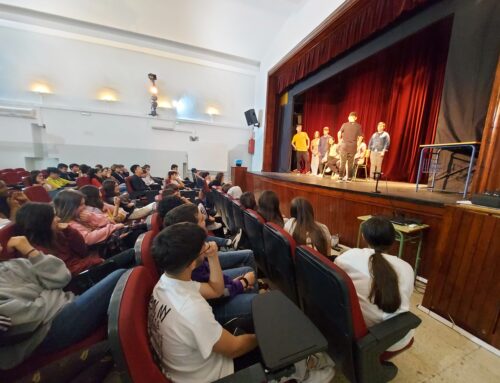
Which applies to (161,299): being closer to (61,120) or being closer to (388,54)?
(388,54)

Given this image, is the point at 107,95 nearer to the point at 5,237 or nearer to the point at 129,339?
the point at 5,237

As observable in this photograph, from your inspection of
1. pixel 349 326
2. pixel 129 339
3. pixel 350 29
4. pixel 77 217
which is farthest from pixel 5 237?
pixel 350 29

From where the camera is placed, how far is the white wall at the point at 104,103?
21.8ft

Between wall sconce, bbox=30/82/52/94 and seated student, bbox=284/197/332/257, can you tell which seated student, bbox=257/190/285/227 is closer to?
seated student, bbox=284/197/332/257

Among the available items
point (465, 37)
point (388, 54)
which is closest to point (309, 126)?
point (388, 54)

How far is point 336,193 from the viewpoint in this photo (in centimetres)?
306

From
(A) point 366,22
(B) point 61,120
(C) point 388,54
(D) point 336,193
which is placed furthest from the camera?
(B) point 61,120

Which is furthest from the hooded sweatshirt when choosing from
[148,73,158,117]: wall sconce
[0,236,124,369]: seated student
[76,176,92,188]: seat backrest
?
[148,73,158,117]: wall sconce

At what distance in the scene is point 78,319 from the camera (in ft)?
3.13

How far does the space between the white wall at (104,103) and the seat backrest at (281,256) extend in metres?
7.70

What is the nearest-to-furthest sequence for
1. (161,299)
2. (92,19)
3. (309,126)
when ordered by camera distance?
(161,299), (92,19), (309,126)

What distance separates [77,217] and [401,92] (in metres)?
7.10

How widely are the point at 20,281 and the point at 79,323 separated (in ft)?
1.00

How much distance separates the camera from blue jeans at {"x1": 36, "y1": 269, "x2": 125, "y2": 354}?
901 mm
